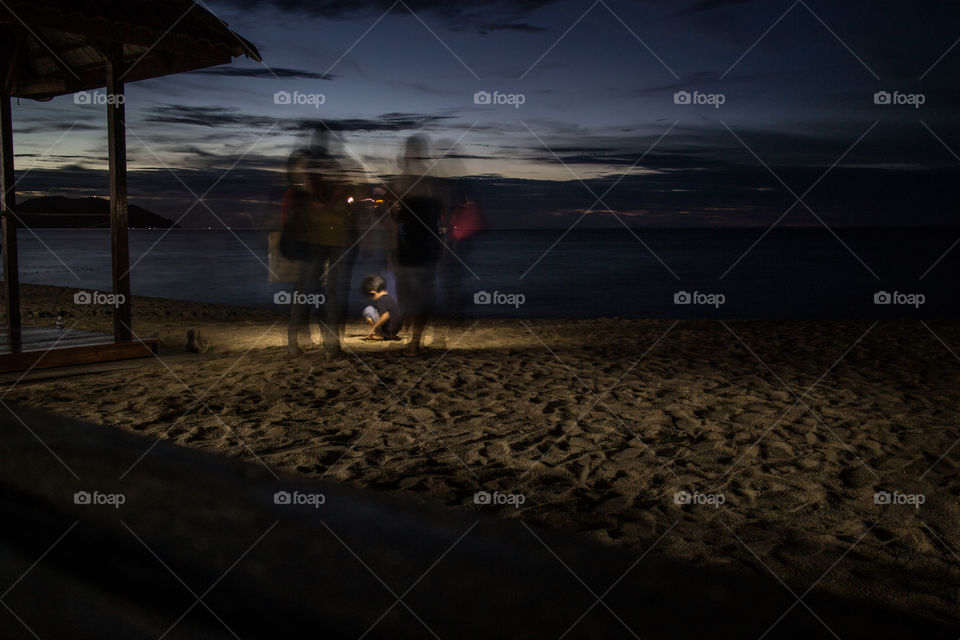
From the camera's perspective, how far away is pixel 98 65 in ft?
27.0

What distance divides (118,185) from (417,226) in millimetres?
3035

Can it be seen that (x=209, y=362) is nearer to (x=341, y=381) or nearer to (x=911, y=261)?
(x=341, y=381)

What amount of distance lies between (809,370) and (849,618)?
5775 mm
